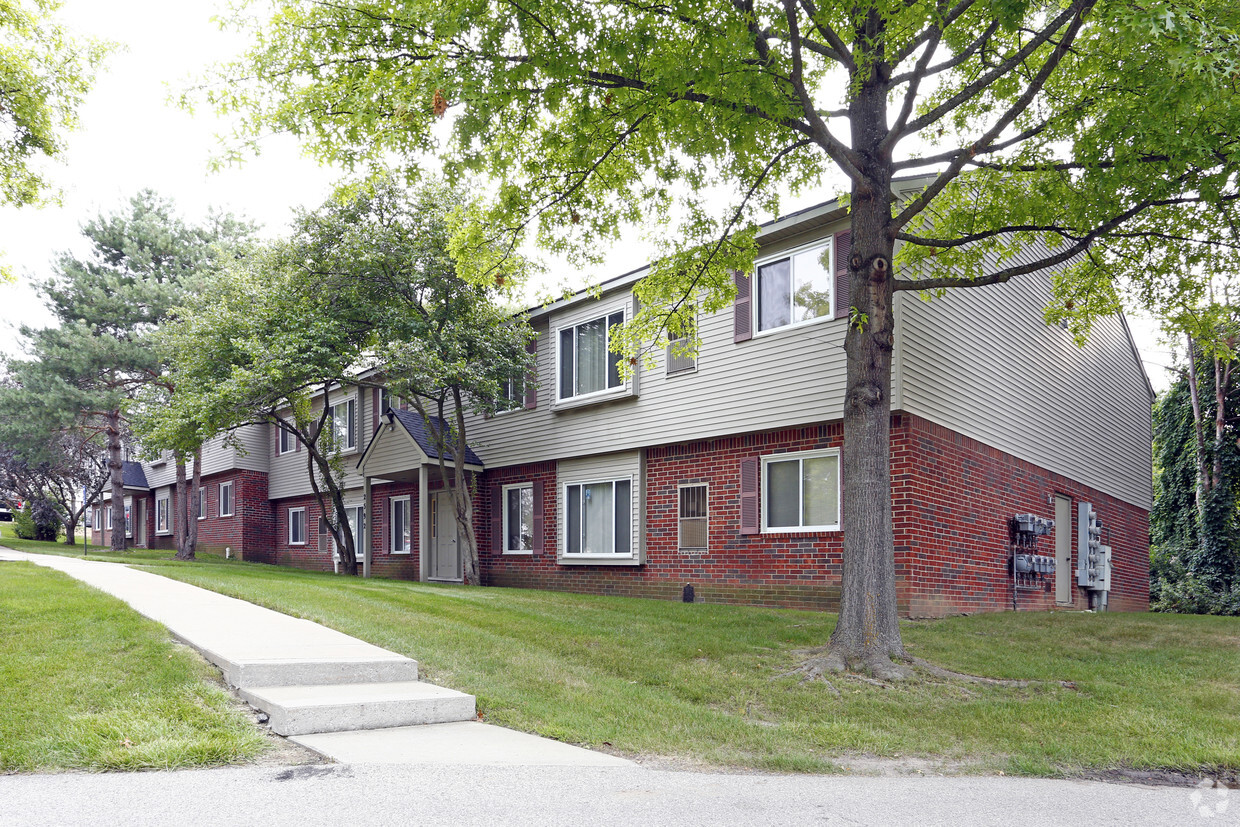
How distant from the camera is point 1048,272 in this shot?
53.5 ft

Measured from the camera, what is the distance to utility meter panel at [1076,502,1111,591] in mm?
16312

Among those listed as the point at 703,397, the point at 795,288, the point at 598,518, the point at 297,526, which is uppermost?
the point at 795,288

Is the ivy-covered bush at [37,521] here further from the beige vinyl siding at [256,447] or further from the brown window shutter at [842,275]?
the brown window shutter at [842,275]

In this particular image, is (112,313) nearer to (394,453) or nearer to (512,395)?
(394,453)

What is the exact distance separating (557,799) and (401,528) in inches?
724

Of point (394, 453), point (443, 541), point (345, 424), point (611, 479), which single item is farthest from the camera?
point (345, 424)

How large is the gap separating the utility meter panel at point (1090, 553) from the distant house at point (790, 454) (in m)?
0.08

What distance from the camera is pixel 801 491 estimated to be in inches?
500

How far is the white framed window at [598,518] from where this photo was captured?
1550 centimetres

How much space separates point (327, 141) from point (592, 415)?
795 centimetres

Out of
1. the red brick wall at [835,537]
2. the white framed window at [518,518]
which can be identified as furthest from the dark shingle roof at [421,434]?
the red brick wall at [835,537]

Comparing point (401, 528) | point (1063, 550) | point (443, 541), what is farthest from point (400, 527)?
point (1063, 550)

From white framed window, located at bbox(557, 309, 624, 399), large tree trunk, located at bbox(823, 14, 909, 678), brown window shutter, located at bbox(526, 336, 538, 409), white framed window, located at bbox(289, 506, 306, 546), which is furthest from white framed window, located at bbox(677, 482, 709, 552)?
white framed window, located at bbox(289, 506, 306, 546)

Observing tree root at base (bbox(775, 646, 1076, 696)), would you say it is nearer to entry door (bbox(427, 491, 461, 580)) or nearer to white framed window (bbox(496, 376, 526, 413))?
white framed window (bbox(496, 376, 526, 413))
